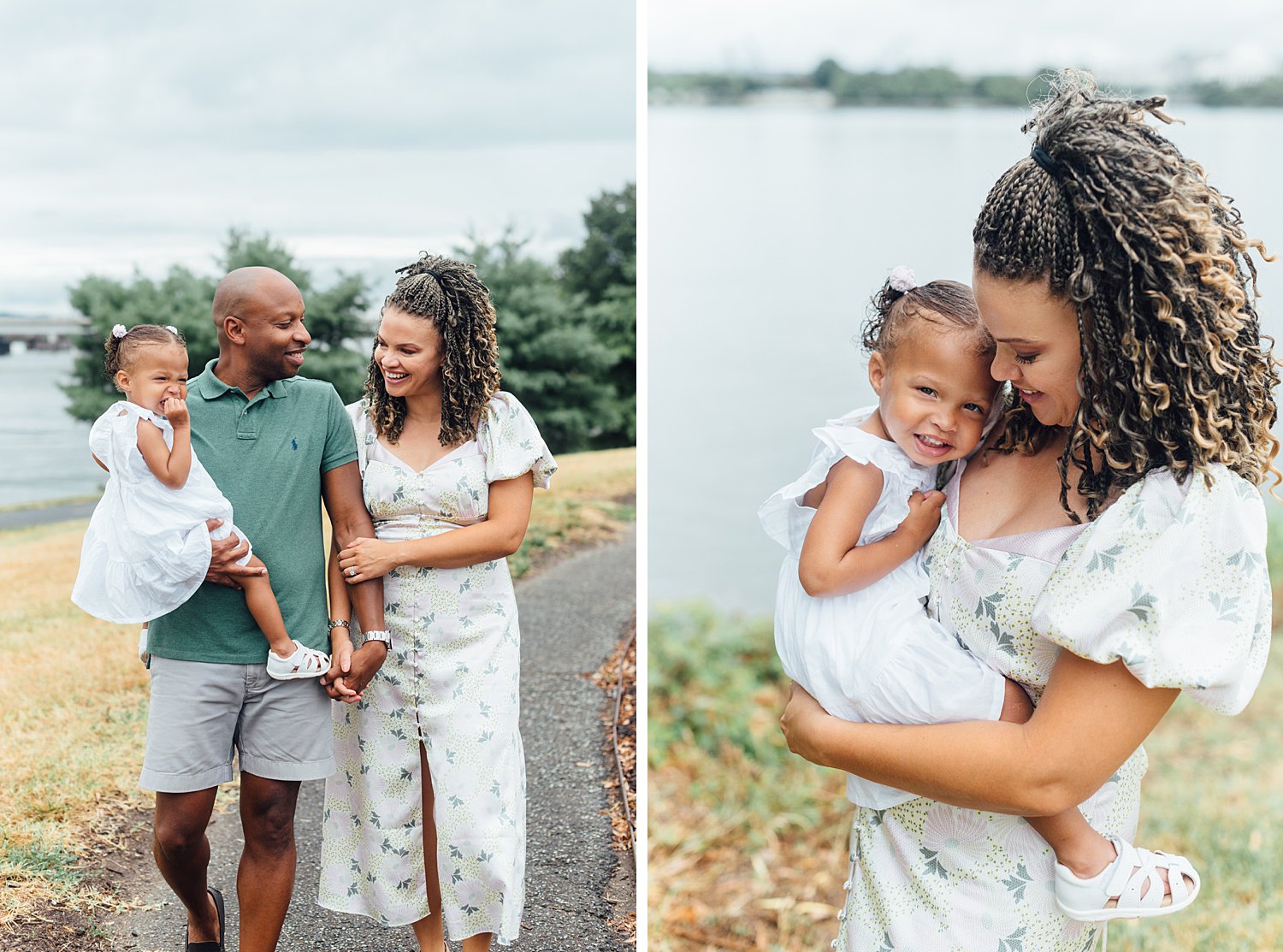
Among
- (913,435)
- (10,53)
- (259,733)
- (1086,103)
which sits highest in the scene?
(10,53)

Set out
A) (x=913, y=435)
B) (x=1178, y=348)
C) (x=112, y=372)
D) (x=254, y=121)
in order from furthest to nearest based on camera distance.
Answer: (x=254, y=121), (x=112, y=372), (x=913, y=435), (x=1178, y=348)

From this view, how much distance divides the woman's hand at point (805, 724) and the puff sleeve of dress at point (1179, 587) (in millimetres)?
404

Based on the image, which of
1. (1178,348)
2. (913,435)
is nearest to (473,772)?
(913,435)

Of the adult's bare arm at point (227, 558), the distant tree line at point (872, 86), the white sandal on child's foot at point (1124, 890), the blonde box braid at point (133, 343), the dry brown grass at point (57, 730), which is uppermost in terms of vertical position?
the distant tree line at point (872, 86)

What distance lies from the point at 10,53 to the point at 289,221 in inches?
107

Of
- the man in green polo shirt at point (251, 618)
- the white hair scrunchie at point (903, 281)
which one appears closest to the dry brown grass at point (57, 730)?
the man in green polo shirt at point (251, 618)

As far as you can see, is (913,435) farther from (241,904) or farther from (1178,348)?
(241,904)

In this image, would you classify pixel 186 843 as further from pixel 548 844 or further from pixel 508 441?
pixel 548 844

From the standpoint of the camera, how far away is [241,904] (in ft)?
7.95

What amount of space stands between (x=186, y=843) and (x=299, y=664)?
1.54ft

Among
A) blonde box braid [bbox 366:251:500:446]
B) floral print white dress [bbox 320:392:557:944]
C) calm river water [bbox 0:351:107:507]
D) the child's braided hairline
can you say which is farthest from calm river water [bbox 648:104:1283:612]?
calm river water [bbox 0:351:107:507]

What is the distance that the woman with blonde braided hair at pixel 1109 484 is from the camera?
4.20 feet

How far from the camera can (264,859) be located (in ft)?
7.84

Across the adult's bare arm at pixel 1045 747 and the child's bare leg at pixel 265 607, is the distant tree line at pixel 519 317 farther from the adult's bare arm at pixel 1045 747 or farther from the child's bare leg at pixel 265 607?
the adult's bare arm at pixel 1045 747
